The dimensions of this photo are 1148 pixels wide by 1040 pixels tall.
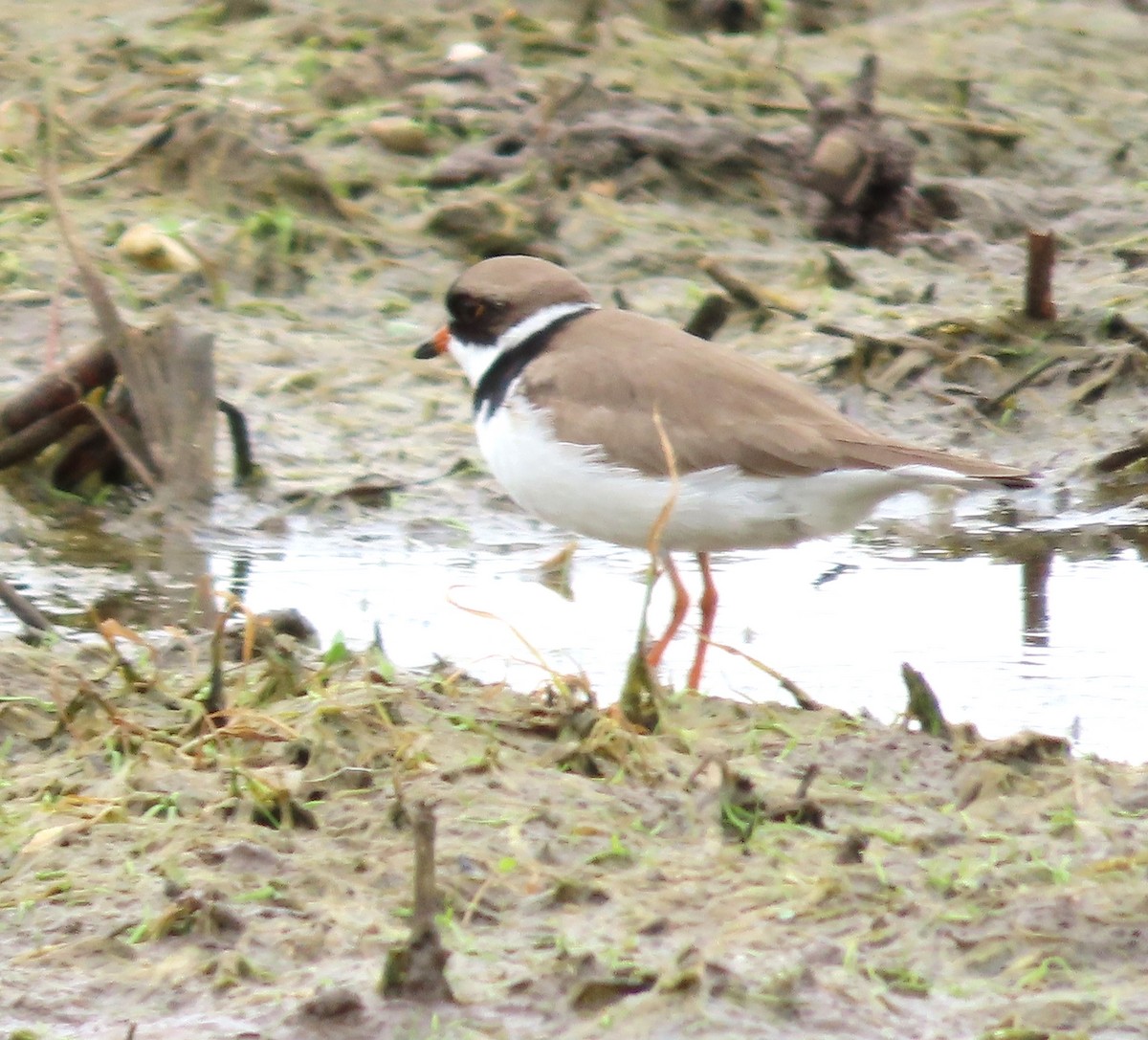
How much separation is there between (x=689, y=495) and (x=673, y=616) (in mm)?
582

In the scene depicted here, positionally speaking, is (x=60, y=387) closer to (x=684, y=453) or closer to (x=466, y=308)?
(x=466, y=308)

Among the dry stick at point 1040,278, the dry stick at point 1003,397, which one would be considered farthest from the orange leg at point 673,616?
the dry stick at point 1040,278

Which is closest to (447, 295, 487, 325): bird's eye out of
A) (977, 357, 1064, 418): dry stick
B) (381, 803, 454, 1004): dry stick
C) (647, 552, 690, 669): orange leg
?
(647, 552, 690, 669): orange leg

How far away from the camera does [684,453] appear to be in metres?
5.23

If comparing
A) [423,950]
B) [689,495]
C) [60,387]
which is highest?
[423,950]

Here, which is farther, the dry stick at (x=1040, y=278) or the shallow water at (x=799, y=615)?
→ the dry stick at (x=1040, y=278)

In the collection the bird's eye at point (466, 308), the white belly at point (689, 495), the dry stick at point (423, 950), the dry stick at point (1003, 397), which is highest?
the dry stick at point (423, 950)

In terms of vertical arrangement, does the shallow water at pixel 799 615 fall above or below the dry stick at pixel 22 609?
below

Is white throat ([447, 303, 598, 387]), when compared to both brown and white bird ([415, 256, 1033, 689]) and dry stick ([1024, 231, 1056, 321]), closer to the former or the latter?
brown and white bird ([415, 256, 1033, 689])

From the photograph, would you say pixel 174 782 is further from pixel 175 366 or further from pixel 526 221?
pixel 526 221

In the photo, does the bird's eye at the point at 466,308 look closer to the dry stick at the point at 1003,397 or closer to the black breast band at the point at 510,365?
the black breast band at the point at 510,365

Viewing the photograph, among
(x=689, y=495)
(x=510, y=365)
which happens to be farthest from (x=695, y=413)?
(x=510, y=365)

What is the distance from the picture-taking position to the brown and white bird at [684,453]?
521cm

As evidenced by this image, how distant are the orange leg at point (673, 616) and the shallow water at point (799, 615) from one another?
6cm
